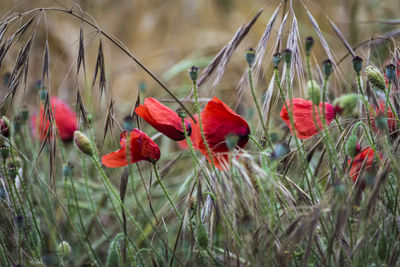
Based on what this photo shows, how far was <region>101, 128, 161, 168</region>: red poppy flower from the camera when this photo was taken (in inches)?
25.4

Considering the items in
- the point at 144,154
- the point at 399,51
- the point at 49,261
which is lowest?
the point at 49,261

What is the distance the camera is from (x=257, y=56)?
2.18 ft

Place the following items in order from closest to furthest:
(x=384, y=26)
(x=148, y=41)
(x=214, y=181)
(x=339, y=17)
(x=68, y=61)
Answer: (x=214, y=181) → (x=384, y=26) → (x=68, y=61) → (x=339, y=17) → (x=148, y=41)

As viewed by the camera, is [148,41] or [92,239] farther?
[148,41]

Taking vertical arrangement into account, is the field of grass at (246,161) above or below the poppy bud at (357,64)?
below

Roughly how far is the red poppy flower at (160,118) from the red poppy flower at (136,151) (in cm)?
2

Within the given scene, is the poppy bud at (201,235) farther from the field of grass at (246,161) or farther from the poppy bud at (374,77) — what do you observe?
the poppy bud at (374,77)

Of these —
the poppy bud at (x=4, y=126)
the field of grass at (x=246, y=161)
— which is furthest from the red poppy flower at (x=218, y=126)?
the poppy bud at (x=4, y=126)

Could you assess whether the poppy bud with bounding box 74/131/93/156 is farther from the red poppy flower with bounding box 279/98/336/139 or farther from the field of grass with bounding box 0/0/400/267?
the red poppy flower with bounding box 279/98/336/139

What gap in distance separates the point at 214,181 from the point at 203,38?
210cm

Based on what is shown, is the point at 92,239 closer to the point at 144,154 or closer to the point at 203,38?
the point at 144,154

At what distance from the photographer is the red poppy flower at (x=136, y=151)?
0.65 metres

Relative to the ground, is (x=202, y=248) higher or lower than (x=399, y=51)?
lower

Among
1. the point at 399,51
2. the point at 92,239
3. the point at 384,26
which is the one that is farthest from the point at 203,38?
the point at 399,51
